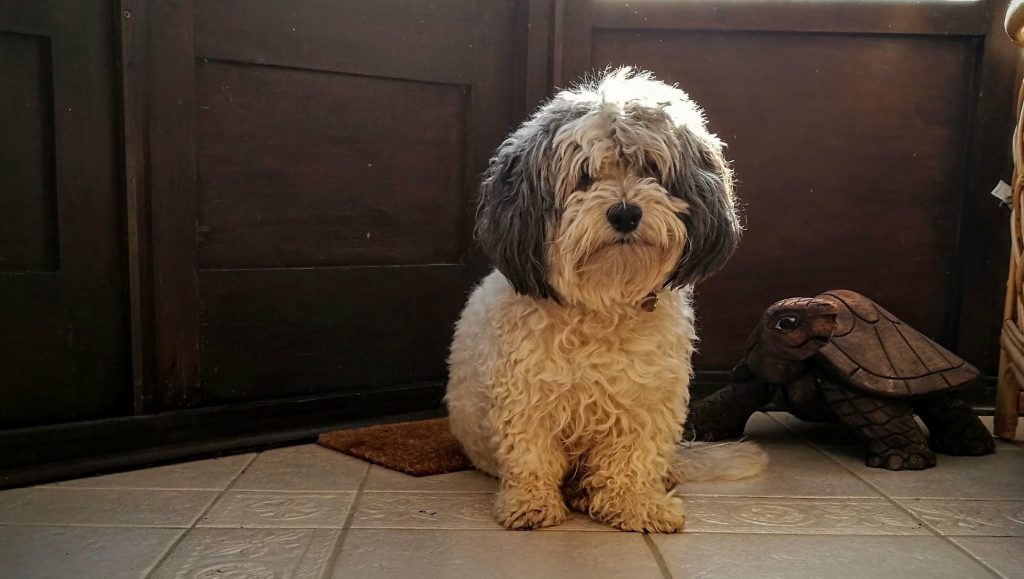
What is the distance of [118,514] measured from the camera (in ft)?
7.59

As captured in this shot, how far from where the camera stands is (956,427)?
9.52 ft

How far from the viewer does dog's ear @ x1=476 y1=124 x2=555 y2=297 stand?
6.98ft

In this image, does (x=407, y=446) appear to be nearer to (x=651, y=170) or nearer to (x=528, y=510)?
(x=528, y=510)

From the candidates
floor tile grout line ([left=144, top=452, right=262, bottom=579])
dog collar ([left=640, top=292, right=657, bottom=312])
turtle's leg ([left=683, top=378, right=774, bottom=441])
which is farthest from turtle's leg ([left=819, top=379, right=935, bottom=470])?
floor tile grout line ([left=144, top=452, right=262, bottom=579])

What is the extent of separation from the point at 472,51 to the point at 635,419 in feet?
5.27

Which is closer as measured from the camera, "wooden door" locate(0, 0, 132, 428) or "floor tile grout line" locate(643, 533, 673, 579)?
"floor tile grout line" locate(643, 533, 673, 579)

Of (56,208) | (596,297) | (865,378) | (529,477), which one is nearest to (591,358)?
(596,297)

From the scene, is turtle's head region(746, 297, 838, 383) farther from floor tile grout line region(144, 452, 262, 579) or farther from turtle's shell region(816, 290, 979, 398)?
floor tile grout line region(144, 452, 262, 579)

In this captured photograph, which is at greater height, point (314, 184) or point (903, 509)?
point (314, 184)

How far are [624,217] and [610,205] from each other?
0.15ft

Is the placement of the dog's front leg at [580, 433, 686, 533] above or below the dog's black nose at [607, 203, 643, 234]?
below

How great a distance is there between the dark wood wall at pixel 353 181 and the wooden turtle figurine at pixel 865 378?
1.86ft

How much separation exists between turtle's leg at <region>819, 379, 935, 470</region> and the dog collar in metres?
0.88

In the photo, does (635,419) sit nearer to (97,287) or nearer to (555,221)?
(555,221)
